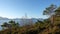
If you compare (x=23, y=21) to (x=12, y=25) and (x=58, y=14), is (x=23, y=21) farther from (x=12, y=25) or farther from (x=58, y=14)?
(x=58, y=14)

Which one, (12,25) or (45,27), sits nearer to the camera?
(45,27)

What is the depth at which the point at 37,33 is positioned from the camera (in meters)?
8.12

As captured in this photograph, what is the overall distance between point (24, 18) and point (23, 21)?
280 millimetres

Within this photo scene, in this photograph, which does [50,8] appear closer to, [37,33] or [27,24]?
[27,24]

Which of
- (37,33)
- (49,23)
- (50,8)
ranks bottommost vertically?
(37,33)

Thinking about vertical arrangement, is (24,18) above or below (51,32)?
above

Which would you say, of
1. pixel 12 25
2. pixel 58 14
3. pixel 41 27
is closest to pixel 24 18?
pixel 12 25

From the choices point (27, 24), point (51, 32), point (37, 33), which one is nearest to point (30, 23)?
point (27, 24)

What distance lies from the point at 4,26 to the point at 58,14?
403 centimetres

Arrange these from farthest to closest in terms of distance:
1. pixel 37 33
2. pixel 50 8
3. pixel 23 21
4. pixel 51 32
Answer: pixel 50 8
pixel 23 21
pixel 37 33
pixel 51 32

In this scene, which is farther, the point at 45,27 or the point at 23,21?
the point at 23,21

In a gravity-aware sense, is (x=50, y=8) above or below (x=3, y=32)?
above

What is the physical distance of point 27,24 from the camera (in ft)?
31.7

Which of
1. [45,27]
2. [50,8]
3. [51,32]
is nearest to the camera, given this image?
[51,32]
